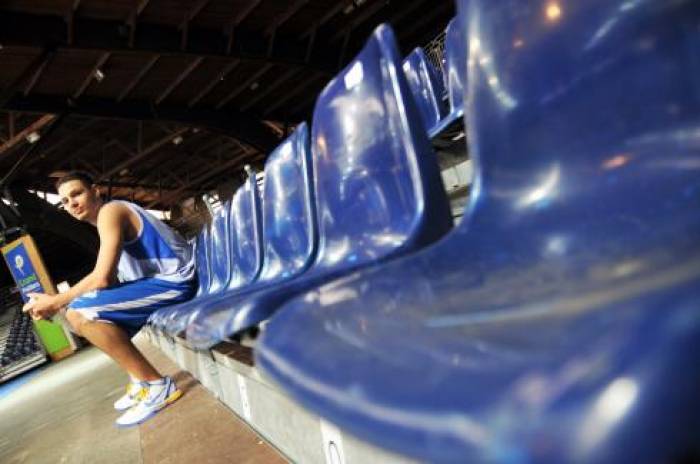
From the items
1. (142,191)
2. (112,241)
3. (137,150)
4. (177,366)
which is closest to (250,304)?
(112,241)

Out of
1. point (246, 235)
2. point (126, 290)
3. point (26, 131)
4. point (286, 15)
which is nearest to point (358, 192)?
point (246, 235)

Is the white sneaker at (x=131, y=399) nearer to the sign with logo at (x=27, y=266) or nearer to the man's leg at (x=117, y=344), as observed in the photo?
the man's leg at (x=117, y=344)

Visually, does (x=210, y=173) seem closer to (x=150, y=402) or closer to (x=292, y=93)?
(x=292, y=93)

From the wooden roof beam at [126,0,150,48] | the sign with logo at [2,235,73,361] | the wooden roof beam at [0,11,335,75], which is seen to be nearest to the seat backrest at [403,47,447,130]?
the wooden roof beam at [126,0,150,48]

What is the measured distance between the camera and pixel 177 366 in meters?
3.16

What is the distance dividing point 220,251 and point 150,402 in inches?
29.7

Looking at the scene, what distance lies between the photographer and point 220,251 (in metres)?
2.26

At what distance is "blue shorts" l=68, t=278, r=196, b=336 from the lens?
2279 mm

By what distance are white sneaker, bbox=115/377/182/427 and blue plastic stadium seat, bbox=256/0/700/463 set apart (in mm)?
1841

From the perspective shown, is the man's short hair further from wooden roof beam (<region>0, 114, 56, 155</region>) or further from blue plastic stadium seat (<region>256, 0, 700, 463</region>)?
wooden roof beam (<region>0, 114, 56, 155</region>)

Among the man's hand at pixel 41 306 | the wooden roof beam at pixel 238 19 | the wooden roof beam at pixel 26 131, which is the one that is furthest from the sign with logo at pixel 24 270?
the man's hand at pixel 41 306

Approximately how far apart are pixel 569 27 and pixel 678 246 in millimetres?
410

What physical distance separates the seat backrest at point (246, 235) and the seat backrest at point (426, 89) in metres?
1.21

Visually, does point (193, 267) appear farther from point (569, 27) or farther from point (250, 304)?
point (569, 27)
